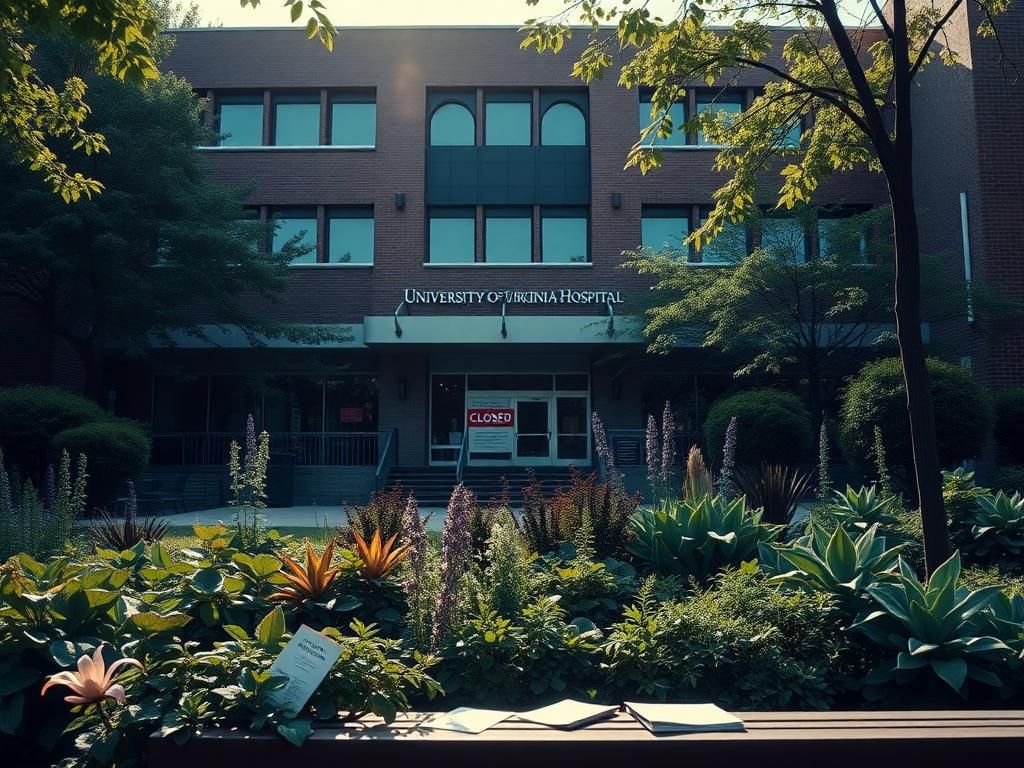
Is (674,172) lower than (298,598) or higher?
higher

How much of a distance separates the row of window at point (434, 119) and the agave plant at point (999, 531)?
70.9 feet

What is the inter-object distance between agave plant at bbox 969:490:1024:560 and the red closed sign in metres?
20.2

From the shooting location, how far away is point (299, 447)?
2659 centimetres

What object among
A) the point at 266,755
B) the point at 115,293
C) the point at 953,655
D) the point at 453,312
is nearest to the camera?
the point at 266,755

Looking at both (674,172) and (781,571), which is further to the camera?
(674,172)

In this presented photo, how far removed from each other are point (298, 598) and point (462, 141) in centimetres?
2478

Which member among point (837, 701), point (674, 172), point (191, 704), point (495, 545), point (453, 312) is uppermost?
point (674, 172)

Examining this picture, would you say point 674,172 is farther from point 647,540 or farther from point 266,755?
point 266,755

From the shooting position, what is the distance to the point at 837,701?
4234 millimetres

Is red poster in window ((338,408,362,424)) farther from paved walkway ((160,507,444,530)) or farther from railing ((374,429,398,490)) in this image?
paved walkway ((160,507,444,530))

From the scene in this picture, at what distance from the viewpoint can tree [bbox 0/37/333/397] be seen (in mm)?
20391

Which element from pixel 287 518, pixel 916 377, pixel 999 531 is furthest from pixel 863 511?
pixel 287 518

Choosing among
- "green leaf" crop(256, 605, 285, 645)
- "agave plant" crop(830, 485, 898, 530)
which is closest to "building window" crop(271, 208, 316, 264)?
"agave plant" crop(830, 485, 898, 530)

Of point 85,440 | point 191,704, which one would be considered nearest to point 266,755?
point 191,704
